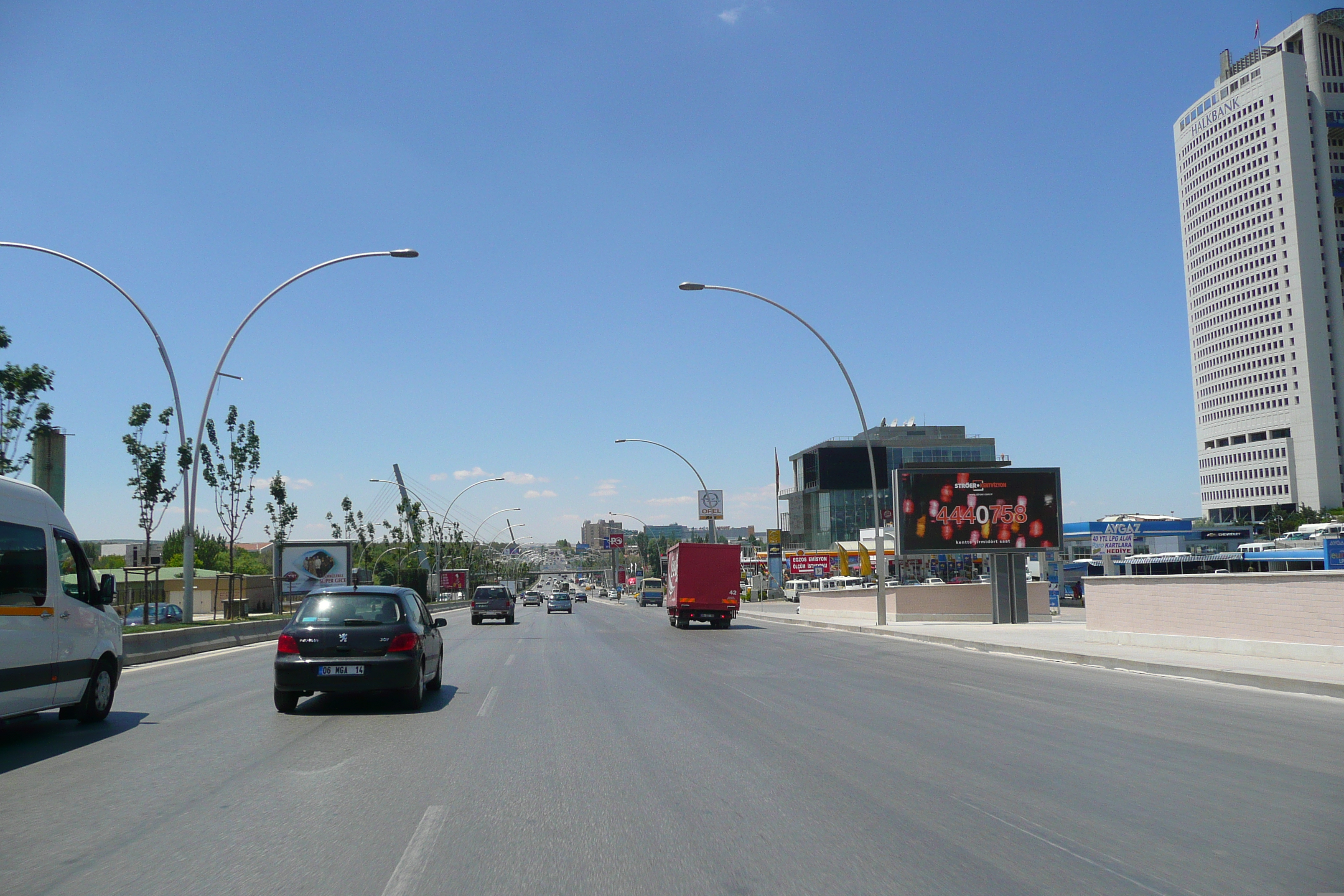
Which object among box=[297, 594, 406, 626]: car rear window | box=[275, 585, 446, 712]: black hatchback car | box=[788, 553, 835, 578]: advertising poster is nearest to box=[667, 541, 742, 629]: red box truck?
box=[297, 594, 406, 626]: car rear window

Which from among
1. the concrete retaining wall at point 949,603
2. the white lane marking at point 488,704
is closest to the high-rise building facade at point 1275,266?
the concrete retaining wall at point 949,603

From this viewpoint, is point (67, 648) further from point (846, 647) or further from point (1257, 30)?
point (1257, 30)

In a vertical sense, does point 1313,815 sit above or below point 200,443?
below

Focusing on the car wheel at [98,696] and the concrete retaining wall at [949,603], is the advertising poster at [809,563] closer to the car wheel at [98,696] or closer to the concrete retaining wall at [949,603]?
the concrete retaining wall at [949,603]

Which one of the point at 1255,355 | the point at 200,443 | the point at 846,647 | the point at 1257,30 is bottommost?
the point at 846,647

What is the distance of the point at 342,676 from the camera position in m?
11.7

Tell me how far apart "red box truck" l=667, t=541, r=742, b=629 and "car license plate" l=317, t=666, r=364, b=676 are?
2593 centimetres

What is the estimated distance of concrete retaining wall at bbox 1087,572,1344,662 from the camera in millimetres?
16625

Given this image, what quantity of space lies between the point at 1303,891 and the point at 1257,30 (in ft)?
651

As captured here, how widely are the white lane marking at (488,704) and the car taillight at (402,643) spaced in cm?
117

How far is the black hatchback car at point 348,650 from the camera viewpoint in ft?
38.3

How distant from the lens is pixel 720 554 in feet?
124

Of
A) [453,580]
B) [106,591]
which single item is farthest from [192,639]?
[453,580]

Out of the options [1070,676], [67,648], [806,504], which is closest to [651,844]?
[67,648]
